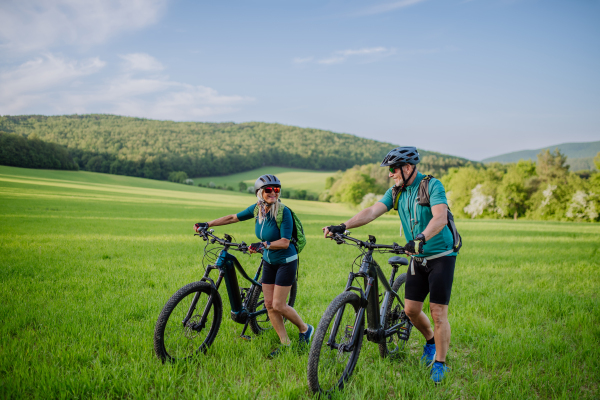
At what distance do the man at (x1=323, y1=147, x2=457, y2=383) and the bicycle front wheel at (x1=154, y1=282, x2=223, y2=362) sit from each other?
1.81 meters

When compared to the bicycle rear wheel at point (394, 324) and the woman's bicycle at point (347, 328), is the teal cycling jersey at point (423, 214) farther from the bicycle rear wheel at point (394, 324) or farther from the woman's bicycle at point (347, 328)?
the bicycle rear wheel at point (394, 324)

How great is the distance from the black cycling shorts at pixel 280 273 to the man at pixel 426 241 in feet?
3.06

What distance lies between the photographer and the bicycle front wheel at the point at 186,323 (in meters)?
3.77

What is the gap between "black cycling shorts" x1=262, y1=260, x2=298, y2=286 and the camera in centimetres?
426

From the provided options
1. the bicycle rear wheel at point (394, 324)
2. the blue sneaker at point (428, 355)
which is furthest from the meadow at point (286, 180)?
the blue sneaker at point (428, 355)

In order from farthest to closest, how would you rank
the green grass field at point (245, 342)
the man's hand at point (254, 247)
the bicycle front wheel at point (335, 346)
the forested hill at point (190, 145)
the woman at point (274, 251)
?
the forested hill at point (190, 145)
the woman at point (274, 251)
the man's hand at point (254, 247)
the green grass field at point (245, 342)
the bicycle front wheel at point (335, 346)

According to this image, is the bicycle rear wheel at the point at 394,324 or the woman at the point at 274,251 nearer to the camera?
the woman at the point at 274,251

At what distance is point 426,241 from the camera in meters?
3.63

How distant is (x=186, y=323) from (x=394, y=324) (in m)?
2.79

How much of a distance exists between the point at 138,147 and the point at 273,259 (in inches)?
4250

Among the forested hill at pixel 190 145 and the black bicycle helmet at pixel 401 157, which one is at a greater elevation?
the forested hill at pixel 190 145

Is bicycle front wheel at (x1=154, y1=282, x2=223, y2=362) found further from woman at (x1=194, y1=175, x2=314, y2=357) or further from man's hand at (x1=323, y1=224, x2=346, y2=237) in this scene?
man's hand at (x1=323, y1=224, x2=346, y2=237)

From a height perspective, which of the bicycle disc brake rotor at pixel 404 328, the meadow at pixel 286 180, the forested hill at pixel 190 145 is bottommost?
the bicycle disc brake rotor at pixel 404 328

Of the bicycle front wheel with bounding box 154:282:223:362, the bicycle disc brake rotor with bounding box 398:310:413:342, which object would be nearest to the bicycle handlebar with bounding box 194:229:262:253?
the bicycle front wheel with bounding box 154:282:223:362
